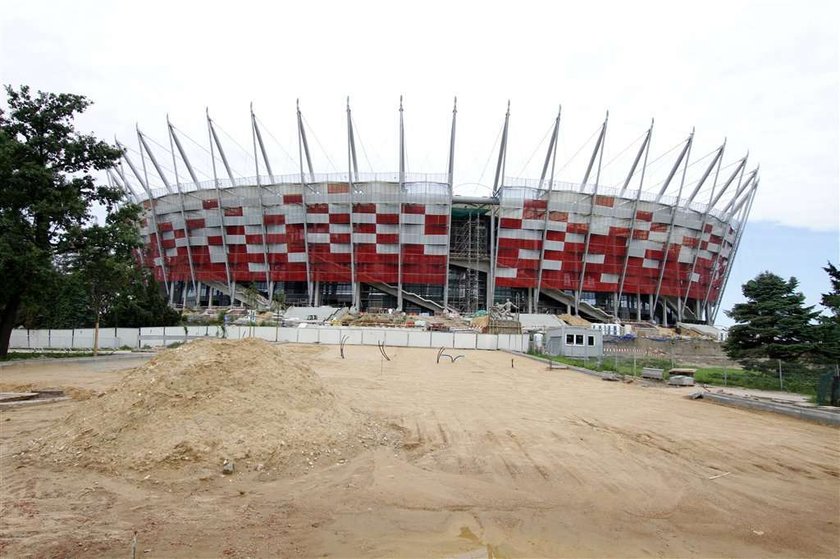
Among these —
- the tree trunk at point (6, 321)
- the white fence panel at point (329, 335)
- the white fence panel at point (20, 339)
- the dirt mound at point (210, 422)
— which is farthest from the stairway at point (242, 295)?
the dirt mound at point (210, 422)

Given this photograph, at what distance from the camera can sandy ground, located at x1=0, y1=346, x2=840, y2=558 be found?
5.31 meters

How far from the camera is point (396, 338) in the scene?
47.3 metres

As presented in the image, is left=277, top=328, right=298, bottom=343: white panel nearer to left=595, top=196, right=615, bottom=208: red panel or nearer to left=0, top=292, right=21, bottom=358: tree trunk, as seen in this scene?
left=0, top=292, right=21, bottom=358: tree trunk

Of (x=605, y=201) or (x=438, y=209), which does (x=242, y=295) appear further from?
(x=605, y=201)

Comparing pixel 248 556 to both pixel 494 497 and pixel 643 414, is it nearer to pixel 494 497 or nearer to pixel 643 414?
pixel 494 497

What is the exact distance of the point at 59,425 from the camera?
8.80 metres

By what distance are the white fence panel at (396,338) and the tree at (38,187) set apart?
90.5 ft

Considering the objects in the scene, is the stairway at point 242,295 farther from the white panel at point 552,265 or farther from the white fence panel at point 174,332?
the white panel at point 552,265

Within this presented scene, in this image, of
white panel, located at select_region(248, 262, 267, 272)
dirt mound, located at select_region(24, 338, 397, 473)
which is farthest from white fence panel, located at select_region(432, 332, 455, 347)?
white panel, located at select_region(248, 262, 267, 272)

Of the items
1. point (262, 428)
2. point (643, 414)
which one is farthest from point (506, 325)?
point (262, 428)

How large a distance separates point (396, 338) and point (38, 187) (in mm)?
30796

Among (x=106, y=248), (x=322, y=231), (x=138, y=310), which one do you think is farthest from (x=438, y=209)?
(x=106, y=248)

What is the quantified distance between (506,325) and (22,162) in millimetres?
44526

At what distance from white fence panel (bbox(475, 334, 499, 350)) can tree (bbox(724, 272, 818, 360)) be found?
22230 millimetres
